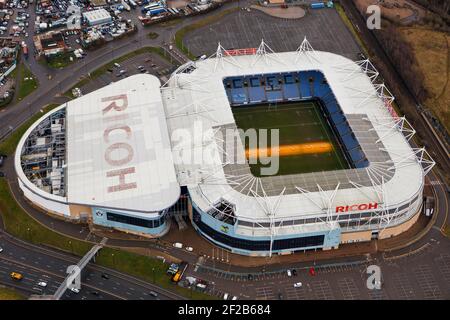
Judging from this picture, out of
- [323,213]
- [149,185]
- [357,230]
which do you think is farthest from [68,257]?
[357,230]

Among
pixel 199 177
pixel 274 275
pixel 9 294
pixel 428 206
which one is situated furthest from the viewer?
pixel 428 206

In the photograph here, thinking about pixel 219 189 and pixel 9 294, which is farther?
pixel 219 189

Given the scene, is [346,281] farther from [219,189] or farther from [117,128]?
[117,128]

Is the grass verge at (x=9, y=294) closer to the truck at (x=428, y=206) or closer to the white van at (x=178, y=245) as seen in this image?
the white van at (x=178, y=245)

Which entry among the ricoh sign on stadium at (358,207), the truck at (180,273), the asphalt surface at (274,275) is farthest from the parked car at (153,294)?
the ricoh sign on stadium at (358,207)

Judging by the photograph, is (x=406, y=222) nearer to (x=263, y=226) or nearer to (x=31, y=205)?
(x=263, y=226)

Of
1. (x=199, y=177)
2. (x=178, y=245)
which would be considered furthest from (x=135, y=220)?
(x=199, y=177)

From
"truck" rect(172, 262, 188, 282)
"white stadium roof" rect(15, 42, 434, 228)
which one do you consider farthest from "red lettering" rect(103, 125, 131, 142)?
"truck" rect(172, 262, 188, 282)

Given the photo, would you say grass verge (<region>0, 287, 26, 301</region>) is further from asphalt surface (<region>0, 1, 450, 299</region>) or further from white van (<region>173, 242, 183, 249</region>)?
white van (<region>173, 242, 183, 249</region>)

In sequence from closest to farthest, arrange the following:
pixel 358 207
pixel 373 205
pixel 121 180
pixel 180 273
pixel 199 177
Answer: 1. pixel 180 273
2. pixel 358 207
3. pixel 373 205
4. pixel 121 180
5. pixel 199 177
